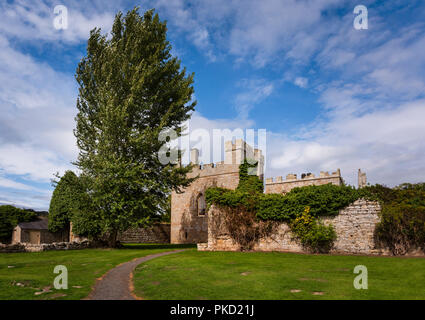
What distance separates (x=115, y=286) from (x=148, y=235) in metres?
23.5

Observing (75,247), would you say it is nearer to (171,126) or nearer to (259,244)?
(171,126)

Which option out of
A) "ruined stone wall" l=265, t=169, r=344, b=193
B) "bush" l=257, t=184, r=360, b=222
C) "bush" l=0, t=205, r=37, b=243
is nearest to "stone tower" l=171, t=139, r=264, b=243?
"ruined stone wall" l=265, t=169, r=344, b=193

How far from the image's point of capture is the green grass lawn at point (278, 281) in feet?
23.0

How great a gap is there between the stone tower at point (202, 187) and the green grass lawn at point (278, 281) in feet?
52.4

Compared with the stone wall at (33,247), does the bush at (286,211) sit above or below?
above

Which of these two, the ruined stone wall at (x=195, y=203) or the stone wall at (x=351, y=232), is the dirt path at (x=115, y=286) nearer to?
the stone wall at (x=351, y=232)

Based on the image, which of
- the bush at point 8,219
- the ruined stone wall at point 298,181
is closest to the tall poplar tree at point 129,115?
the ruined stone wall at point 298,181

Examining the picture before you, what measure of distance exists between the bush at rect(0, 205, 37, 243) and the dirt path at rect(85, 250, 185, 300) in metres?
26.0

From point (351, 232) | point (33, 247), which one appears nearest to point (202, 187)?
point (33, 247)

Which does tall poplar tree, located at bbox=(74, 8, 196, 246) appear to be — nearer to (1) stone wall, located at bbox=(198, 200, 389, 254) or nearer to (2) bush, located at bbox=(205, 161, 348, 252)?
(2) bush, located at bbox=(205, 161, 348, 252)

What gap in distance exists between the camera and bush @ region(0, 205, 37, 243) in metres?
31.3

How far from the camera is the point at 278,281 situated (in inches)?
329

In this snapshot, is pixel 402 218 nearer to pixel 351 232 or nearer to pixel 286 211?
pixel 351 232

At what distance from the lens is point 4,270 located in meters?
11.2
